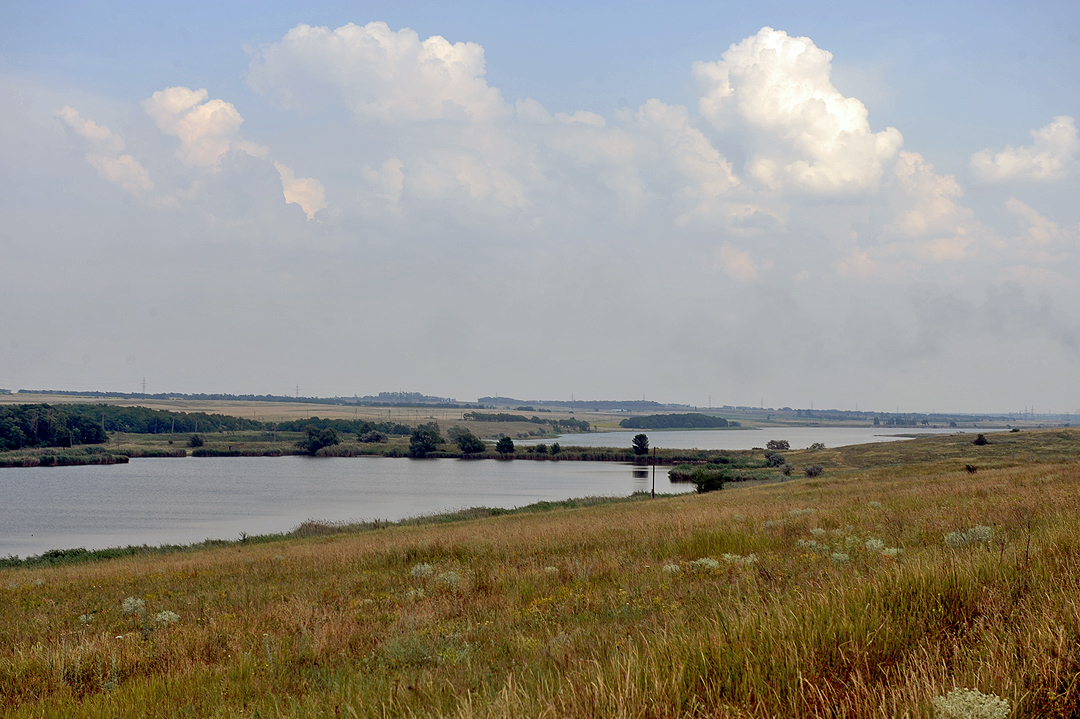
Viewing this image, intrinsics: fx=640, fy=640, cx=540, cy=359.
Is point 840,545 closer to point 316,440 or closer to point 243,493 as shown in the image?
point 243,493

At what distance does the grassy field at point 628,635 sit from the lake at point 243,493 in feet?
145

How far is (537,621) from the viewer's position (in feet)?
21.3

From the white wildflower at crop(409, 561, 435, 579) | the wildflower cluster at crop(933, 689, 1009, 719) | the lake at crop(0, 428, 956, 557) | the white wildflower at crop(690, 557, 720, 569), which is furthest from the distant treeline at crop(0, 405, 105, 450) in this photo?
the wildflower cluster at crop(933, 689, 1009, 719)

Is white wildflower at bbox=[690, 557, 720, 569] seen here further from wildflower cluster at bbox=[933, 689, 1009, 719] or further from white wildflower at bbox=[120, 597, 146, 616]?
white wildflower at bbox=[120, 597, 146, 616]

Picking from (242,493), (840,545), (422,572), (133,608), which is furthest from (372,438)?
(840,545)

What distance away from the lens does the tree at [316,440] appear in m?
150

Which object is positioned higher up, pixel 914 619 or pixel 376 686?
pixel 914 619

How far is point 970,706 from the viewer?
9.21 feet

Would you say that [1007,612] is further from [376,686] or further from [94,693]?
[94,693]

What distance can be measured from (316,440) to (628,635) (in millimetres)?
156016

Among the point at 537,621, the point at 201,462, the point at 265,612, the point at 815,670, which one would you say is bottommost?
the point at 201,462

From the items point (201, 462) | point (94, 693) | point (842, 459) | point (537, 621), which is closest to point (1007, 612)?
point (537, 621)

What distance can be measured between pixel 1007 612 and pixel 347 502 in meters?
74.0

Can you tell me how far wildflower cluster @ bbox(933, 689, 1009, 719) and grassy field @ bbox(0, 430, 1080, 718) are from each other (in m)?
0.11
